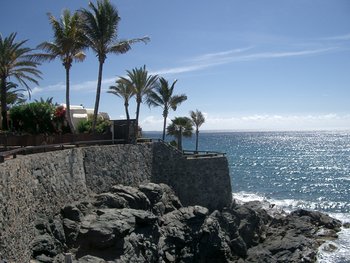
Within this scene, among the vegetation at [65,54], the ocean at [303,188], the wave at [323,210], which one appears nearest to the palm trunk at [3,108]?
the vegetation at [65,54]

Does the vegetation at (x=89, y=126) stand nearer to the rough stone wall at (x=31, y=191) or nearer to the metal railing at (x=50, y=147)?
the metal railing at (x=50, y=147)

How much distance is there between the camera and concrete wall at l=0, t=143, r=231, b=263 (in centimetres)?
1545

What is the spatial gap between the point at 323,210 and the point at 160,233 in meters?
29.8

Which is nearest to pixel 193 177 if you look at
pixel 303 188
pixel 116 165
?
pixel 116 165

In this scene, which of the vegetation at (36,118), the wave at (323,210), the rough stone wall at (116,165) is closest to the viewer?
the rough stone wall at (116,165)

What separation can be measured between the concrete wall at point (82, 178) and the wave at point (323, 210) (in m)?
8.78

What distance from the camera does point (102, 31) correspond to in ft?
97.1

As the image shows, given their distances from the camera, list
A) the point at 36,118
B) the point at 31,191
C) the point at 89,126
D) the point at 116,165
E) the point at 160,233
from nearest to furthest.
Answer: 1. the point at 31,191
2. the point at 160,233
3. the point at 116,165
4. the point at 36,118
5. the point at 89,126

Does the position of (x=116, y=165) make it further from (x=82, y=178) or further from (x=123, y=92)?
(x=123, y=92)

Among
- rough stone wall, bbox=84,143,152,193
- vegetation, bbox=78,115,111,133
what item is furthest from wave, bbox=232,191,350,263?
vegetation, bbox=78,115,111,133

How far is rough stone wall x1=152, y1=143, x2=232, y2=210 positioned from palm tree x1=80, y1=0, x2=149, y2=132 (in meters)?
5.89

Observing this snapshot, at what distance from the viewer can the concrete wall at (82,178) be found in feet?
50.7

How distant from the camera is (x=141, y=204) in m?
24.4

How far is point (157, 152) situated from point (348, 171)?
6510 centimetres
